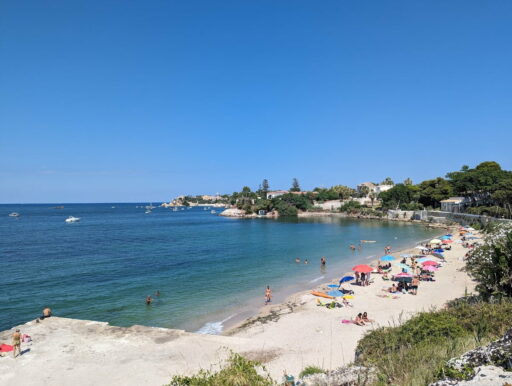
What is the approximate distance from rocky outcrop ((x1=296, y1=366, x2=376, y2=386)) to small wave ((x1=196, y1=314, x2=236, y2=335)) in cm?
1185

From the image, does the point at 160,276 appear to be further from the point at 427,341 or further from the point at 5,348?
the point at 427,341

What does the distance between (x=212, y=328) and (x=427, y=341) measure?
13106 mm

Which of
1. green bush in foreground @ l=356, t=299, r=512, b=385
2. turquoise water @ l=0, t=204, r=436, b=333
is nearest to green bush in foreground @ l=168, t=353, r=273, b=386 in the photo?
green bush in foreground @ l=356, t=299, r=512, b=385

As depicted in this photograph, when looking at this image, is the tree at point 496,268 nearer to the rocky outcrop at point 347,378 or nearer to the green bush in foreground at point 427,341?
the green bush in foreground at point 427,341

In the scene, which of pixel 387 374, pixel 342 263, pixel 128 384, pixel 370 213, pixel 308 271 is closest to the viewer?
pixel 387 374

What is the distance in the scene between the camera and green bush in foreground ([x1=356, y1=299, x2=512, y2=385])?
706 centimetres

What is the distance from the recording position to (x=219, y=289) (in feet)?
89.2

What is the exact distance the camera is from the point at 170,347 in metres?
15.0

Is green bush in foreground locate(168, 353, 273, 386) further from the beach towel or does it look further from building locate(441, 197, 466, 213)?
building locate(441, 197, 466, 213)

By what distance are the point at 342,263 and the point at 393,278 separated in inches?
458

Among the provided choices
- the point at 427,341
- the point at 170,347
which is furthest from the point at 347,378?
the point at 170,347

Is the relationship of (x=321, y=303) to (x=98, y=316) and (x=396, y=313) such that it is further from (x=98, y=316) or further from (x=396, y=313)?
(x=98, y=316)

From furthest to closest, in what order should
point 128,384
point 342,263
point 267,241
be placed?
point 267,241 → point 342,263 → point 128,384

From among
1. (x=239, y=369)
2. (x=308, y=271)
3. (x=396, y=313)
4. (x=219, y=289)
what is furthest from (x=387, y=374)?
(x=308, y=271)
